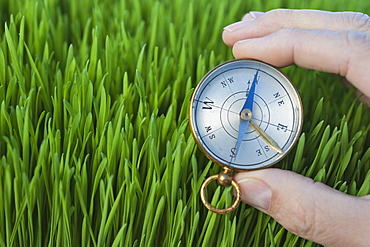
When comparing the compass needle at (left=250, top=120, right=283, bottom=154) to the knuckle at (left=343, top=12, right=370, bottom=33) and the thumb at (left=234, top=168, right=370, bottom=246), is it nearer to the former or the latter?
the thumb at (left=234, top=168, right=370, bottom=246)

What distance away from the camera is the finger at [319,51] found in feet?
3.61

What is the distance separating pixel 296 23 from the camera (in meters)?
1.29

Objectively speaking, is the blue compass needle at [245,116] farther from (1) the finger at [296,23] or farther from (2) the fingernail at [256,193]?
(1) the finger at [296,23]

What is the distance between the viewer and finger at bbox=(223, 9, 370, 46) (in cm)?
128

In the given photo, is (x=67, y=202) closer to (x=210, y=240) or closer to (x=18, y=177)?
(x=18, y=177)

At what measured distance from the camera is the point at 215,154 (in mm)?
1037

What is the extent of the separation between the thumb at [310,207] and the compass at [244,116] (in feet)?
0.19

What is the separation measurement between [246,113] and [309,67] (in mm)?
289

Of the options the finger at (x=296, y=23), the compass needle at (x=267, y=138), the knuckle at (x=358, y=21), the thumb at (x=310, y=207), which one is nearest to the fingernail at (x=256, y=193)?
the thumb at (x=310, y=207)

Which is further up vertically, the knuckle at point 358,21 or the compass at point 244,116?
the knuckle at point 358,21

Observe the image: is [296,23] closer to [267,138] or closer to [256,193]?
[267,138]

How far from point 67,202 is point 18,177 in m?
0.14

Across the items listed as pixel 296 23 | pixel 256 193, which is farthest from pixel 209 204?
pixel 296 23

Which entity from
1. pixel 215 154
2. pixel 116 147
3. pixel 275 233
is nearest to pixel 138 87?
pixel 116 147
